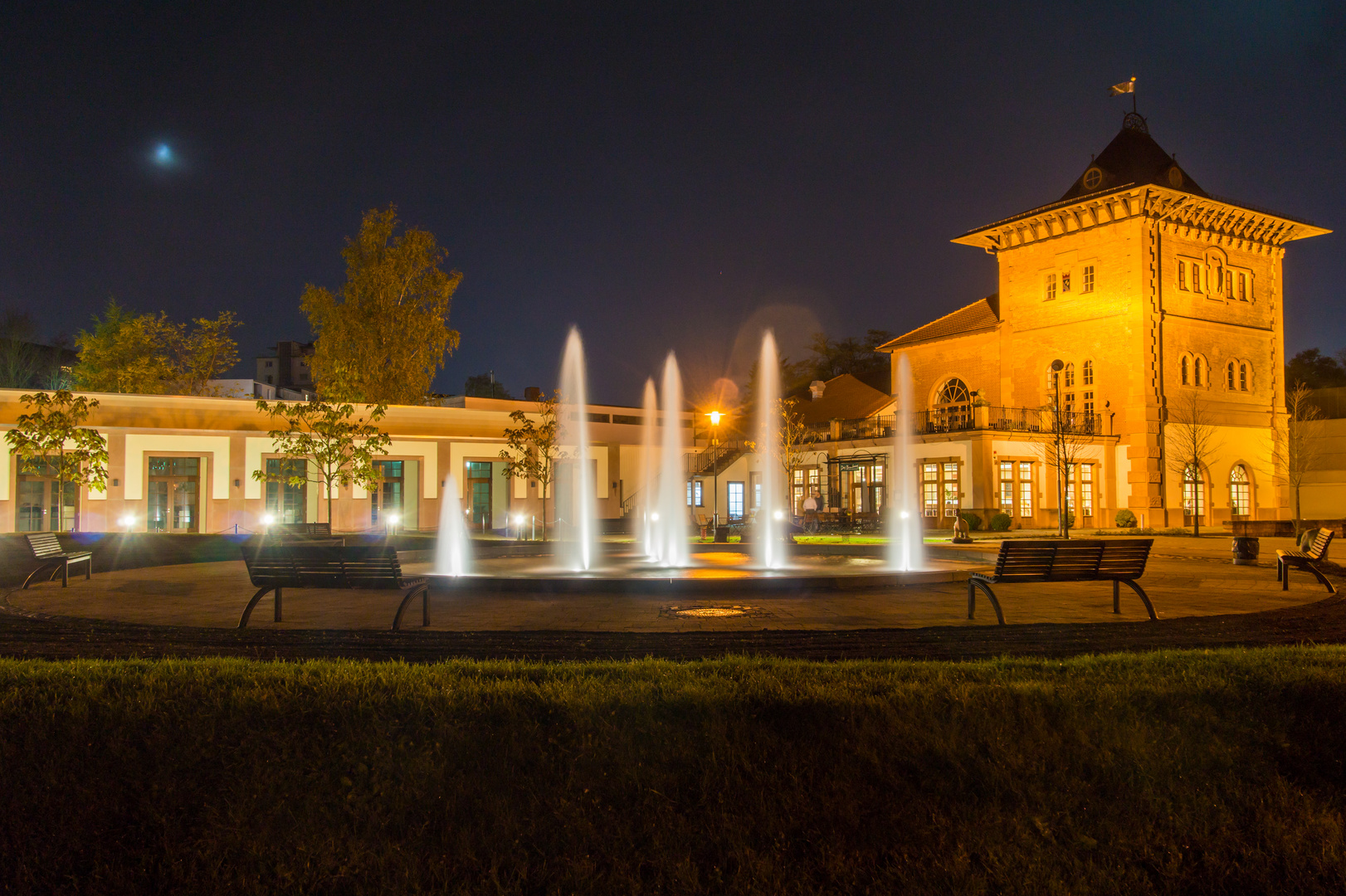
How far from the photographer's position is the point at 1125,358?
40156 millimetres

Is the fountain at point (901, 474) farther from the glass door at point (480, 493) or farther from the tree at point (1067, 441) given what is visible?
the glass door at point (480, 493)

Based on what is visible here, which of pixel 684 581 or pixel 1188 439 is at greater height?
pixel 1188 439

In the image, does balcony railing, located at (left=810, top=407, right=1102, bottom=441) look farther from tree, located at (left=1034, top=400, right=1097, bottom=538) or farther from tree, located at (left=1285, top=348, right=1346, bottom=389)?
tree, located at (left=1285, top=348, right=1346, bottom=389)

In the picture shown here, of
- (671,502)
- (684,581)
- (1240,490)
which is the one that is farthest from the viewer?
(1240,490)

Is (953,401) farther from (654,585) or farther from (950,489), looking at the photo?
(654,585)

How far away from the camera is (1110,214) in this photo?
40750mm

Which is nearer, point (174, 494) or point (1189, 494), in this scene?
point (174, 494)

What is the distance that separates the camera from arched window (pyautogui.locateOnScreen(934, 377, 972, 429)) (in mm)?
44125

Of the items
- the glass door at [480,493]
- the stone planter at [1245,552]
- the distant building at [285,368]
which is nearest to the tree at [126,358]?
the glass door at [480,493]

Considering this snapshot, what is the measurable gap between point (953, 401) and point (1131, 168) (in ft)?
43.3

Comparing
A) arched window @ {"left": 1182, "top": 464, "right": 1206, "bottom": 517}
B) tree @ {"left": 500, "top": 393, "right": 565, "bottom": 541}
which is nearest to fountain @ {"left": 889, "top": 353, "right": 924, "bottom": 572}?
arched window @ {"left": 1182, "top": 464, "right": 1206, "bottom": 517}

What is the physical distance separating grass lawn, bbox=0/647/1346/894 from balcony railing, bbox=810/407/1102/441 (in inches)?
1327

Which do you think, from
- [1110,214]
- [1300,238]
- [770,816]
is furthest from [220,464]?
[1300,238]

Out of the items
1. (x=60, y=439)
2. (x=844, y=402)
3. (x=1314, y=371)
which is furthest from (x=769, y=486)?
Result: (x=1314, y=371)
